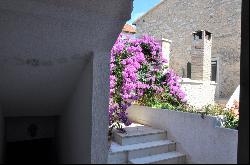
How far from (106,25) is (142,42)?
11.7 ft

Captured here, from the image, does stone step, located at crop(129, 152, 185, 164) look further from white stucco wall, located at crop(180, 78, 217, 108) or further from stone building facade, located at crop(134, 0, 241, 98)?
stone building facade, located at crop(134, 0, 241, 98)

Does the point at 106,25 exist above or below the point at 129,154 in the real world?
above

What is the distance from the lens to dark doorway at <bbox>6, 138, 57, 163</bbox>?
9.61 feet

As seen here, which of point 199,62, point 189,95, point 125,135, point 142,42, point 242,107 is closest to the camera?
point 242,107

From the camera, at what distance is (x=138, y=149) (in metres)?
3.67

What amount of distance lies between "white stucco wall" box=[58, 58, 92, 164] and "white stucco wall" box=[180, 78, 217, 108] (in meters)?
3.49

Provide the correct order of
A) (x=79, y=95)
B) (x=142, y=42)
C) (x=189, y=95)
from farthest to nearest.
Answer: (x=189, y=95) < (x=142, y=42) < (x=79, y=95)

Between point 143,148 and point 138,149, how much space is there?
9 centimetres

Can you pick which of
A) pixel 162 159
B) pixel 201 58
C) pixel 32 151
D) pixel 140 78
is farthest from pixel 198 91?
pixel 32 151

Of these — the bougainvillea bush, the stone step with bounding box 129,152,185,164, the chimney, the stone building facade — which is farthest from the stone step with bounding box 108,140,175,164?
the stone building facade

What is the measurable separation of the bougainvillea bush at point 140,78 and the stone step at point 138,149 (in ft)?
2.03

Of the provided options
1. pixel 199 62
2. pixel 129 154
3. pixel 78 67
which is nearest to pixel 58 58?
pixel 78 67

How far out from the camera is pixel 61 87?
2553 millimetres

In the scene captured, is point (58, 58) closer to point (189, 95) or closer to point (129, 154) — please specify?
point (129, 154)
